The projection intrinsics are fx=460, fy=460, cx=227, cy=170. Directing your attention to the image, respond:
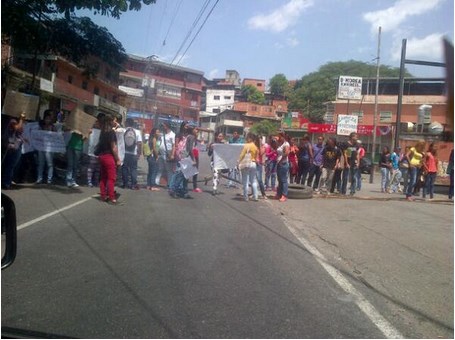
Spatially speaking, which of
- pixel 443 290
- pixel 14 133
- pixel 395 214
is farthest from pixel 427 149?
pixel 14 133

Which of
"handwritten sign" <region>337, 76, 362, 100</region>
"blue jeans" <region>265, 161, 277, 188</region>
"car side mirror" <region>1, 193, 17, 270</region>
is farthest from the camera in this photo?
"handwritten sign" <region>337, 76, 362, 100</region>

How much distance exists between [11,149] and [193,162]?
3890 millimetres

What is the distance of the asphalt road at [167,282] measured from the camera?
3.59 m

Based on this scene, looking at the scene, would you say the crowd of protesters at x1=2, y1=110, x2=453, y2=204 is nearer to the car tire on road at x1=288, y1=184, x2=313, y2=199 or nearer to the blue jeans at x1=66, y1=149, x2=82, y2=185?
the blue jeans at x1=66, y1=149, x2=82, y2=185

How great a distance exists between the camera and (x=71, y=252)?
5.43 meters

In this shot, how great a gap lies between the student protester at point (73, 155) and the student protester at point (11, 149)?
1.16 metres

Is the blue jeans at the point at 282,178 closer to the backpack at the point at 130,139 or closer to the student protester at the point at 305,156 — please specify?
the student protester at the point at 305,156

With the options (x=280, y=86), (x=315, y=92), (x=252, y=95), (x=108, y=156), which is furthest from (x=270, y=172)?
(x=252, y=95)

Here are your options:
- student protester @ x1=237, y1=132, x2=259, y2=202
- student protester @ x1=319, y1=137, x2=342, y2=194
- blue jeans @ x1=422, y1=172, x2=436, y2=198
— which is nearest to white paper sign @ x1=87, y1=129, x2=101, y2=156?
student protester @ x1=237, y1=132, x2=259, y2=202

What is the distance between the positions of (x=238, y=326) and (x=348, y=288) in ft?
5.46

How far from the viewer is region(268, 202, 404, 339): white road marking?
3.74m

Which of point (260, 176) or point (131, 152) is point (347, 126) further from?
point (131, 152)

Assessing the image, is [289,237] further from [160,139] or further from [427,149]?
[427,149]

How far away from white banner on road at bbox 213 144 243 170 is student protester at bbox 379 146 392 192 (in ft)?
18.0
